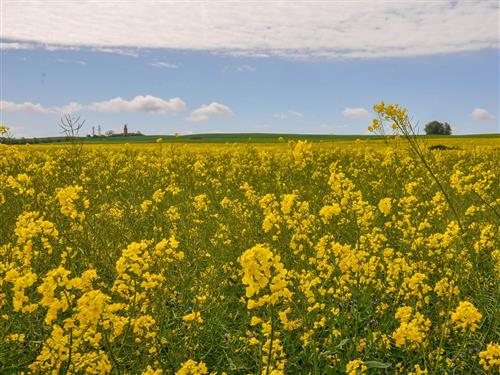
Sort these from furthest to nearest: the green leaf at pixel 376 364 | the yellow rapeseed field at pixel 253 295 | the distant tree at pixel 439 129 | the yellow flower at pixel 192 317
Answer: the distant tree at pixel 439 129
the yellow flower at pixel 192 317
the green leaf at pixel 376 364
the yellow rapeseed field at pixel 253 295

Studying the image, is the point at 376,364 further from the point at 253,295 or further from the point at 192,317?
the point at 253,295

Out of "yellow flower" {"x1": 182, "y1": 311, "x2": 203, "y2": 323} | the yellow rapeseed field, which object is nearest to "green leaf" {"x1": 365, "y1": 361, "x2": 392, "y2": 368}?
the yellow rapeseed field

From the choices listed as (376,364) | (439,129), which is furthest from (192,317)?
(439,129)

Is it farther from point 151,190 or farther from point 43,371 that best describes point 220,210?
point 43,371

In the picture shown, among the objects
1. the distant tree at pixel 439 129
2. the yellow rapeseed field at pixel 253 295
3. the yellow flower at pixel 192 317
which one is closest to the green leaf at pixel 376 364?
the yellow rapeseed field at pixel 253 295

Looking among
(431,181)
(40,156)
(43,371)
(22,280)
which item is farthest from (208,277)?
(40,156)

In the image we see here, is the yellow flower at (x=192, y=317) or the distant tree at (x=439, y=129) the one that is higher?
the distant tree at (x=439, y=129)

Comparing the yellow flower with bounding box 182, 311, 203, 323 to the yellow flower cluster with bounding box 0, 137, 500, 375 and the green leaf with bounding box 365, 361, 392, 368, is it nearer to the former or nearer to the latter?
the yellow flower cluster with bounding box 0, 137, 500, 375

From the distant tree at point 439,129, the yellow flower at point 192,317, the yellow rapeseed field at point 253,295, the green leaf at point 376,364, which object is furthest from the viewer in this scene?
the distant tree at point 439,129

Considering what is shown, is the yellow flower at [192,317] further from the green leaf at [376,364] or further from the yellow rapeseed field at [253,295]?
the green leaf at [376,364]

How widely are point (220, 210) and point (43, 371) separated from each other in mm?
4462

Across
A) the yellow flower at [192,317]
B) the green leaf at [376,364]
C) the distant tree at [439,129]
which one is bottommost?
the green leaf at [376,364]

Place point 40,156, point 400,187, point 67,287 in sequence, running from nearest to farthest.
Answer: point 67,287, point 400,187, point 40,156

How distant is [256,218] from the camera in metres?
5.61
